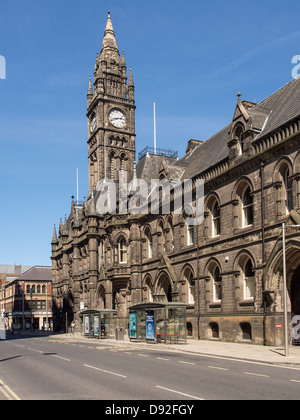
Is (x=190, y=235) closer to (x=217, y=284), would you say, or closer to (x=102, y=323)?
(x=217, y=284)

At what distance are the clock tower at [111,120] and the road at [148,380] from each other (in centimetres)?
4256

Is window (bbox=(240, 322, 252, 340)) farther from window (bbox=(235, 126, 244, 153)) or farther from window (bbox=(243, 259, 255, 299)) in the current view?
window (bbox=(235, 126, 244, 153))

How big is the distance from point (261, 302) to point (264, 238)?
12.0 feet

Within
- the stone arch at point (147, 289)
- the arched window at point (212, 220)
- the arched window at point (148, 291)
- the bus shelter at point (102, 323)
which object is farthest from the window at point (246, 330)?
the arched window at point (148, 291)

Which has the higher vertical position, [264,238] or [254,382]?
[264,238]

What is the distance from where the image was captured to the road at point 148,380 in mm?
10977

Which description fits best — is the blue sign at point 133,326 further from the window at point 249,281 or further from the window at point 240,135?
the window at point 240,135

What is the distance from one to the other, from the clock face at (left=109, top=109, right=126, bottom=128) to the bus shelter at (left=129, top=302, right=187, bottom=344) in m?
34.8


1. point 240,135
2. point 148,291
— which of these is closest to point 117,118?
point 148,291

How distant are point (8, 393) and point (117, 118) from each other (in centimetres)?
5342

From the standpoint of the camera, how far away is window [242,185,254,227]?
29703 millimetres

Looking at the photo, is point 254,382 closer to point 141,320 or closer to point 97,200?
point 141,320
